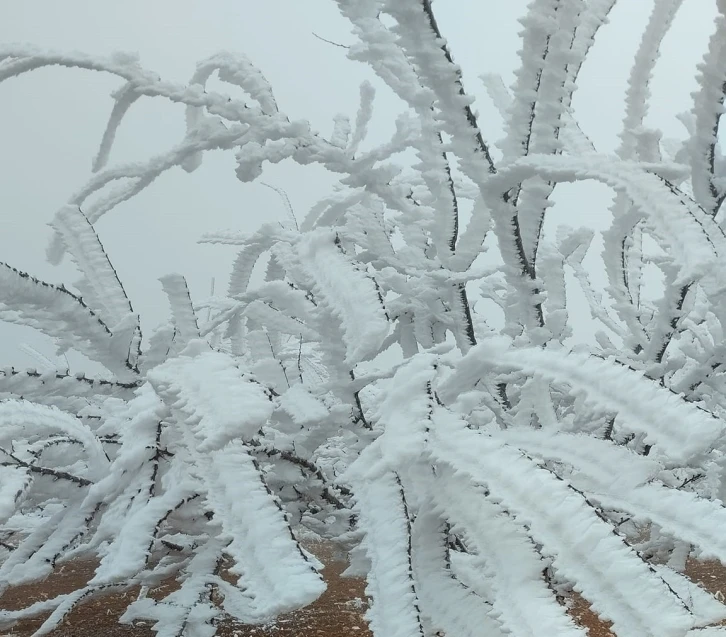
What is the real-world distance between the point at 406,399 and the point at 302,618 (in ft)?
1.01

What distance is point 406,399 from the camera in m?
0.30

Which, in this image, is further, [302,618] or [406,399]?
[302,618]

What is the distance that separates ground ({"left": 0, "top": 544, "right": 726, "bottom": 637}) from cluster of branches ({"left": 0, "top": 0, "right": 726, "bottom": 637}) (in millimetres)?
69

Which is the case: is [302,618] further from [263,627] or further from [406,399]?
[406,399]

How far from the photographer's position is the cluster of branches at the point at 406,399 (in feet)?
0.82

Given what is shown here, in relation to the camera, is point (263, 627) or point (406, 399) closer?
point (406, 399)

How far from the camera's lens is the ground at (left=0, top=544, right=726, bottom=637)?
48 cm

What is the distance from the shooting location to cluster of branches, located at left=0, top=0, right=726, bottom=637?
0.25 m

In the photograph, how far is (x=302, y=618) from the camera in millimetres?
518

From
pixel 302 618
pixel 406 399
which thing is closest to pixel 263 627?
pixel 302 618

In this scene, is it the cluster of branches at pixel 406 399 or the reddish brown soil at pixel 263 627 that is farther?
the reddish brown soil at pixel 263 627

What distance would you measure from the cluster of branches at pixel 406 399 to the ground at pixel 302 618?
69 mm

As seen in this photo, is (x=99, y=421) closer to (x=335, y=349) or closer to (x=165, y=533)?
(x=165, y=533)

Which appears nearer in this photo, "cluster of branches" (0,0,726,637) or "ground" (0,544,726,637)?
"cluster of branches" (0,0,726,637)
